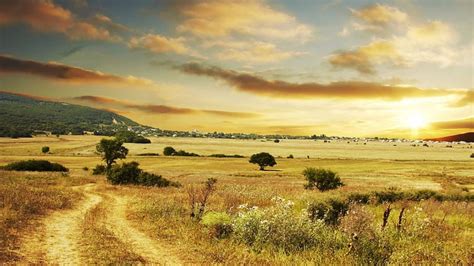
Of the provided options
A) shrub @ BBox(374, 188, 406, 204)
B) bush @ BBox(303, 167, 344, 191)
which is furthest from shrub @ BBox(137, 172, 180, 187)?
shrub @ BBox(374, 188, 406, 204)

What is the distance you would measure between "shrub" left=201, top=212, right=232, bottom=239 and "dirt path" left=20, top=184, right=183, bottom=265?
227 centimetres

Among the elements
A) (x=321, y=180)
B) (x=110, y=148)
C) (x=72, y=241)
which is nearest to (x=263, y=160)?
(x=110, y=148)

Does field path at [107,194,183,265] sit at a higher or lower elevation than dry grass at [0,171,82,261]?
lower

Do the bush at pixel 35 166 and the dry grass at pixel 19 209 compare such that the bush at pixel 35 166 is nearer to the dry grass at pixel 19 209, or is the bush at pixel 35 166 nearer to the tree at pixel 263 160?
the tree at pixel 263 160

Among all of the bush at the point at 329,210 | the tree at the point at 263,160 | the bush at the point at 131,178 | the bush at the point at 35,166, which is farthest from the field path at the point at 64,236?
the tree at the point at 263,160

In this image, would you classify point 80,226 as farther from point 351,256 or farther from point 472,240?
point 472,240

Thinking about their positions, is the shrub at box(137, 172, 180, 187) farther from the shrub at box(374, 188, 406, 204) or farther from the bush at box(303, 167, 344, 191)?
the shrub at box(374, 188, 406, 204)

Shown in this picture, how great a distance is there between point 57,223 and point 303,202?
12.6m

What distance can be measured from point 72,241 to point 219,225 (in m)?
5.38

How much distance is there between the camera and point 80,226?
16.8 meters

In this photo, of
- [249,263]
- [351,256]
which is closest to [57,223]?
[249,263]

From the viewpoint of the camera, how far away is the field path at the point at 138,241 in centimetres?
1227

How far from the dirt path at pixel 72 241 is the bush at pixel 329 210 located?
7.89 meters

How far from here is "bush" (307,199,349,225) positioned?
61.0 ft
